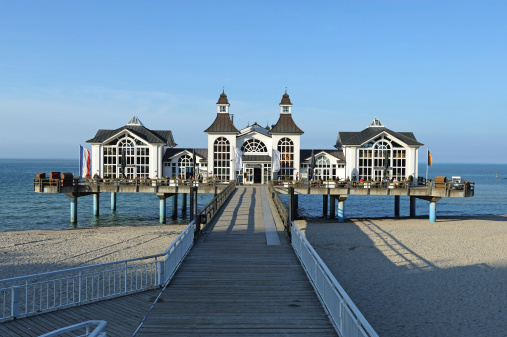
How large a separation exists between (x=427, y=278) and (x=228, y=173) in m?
26.8

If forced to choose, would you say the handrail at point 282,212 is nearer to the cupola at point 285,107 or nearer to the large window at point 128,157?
the cupola at point 285,107

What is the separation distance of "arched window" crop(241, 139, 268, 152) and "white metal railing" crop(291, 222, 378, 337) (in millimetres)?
29439

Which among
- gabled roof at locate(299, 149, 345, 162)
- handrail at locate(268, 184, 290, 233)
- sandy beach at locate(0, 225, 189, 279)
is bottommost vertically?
sandy beach at locate(0, 225, 189, 279)

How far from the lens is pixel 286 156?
40594 millimetres

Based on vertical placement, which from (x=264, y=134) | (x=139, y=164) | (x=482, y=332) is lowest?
(x=482, y=332)

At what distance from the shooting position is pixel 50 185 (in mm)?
29922

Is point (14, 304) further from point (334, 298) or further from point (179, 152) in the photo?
point (179, 152)

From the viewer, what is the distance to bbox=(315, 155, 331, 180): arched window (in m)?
40.4

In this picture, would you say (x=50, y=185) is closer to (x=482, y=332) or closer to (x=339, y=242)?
(x=339, y=242)

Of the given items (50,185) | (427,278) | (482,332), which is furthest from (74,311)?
(50,185)

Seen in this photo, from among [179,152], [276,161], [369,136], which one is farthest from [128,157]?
[369,136]

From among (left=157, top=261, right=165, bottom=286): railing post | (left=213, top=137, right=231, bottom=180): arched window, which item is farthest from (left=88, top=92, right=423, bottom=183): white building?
(left=157, top=261, right=165, bottom=286): railing post

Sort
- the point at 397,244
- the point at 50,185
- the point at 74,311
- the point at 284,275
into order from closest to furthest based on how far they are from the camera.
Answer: the point at 74,311, the point at 284,275, the point at 397,244, the point at 50,185

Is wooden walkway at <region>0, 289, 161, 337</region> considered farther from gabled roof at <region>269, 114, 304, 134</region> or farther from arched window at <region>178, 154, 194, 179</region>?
gabled roof at <region>269, 114, 304, 134</region>
